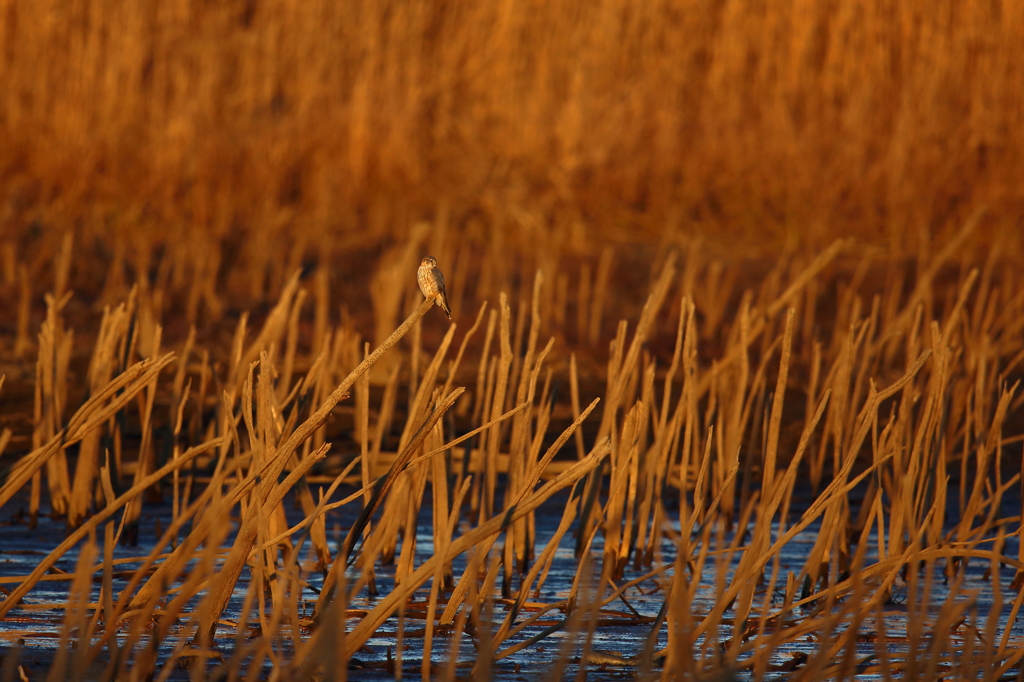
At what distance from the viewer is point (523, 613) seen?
361 cm

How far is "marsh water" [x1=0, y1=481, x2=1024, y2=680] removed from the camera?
3133 millimetres

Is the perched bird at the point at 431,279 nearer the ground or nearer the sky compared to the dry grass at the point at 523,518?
nearer the sky

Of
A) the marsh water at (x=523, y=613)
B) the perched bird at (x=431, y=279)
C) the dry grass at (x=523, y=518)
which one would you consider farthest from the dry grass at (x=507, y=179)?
the perched bird at (x=431, y=279)

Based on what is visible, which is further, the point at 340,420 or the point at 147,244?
the point at 147,244

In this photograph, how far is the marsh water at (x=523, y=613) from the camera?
3133 millimetres

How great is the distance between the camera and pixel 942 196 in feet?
29.7

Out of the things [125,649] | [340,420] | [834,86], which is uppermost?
[834,86]

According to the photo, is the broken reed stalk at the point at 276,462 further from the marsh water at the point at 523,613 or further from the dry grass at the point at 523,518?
the marsh water at the point at 523,613

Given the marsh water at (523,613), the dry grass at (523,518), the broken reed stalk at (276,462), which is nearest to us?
the dry grass at (523,518)

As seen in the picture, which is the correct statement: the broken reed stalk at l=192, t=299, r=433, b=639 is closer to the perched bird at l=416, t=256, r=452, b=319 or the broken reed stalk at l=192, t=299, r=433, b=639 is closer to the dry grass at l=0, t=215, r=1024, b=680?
the dry grass at l=0, t=215, r=1024, b=680

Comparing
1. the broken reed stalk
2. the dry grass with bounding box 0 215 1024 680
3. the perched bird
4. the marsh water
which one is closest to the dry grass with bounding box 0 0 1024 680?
the dry grass with bounding box 0 215 1024 680

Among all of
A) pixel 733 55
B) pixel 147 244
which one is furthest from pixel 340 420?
pixel 733 55

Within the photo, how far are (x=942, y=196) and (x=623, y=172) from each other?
2046 mm

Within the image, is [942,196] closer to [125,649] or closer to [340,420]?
[340,420]
